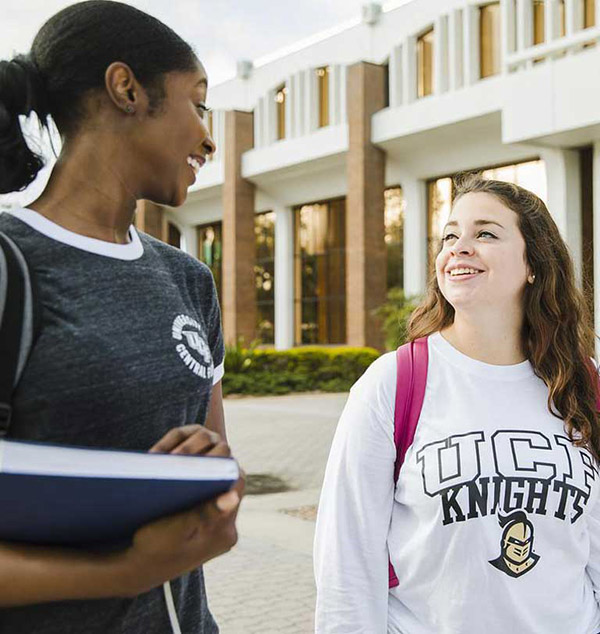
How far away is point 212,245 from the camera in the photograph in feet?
123

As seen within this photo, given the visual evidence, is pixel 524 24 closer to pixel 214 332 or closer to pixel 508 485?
pixel 508 485

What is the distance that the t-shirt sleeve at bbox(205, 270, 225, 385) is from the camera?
5.93ft

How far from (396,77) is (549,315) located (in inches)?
950

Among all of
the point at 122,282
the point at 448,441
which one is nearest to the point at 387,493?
the point at 448,441

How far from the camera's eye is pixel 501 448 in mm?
2441

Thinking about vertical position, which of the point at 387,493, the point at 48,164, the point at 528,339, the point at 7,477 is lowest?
the point at 387,493

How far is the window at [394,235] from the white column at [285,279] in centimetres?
504

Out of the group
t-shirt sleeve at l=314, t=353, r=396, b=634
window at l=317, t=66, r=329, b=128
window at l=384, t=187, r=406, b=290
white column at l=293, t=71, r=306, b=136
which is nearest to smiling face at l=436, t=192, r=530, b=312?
t-shirt sleeve at l=314, t=353, r=396, b=634

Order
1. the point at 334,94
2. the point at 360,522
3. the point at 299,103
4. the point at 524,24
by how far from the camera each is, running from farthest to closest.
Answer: the point at 299,103, the point at 334,94, the point at 524,24, the point at 360,522

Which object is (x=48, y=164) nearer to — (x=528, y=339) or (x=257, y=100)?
(x=528, y=339)

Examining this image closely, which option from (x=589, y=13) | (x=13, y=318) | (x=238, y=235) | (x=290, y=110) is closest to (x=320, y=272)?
(x=238, y=235)

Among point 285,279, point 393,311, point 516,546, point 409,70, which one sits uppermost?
point 409,70

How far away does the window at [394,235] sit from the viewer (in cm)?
2750

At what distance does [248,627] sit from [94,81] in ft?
14.2
